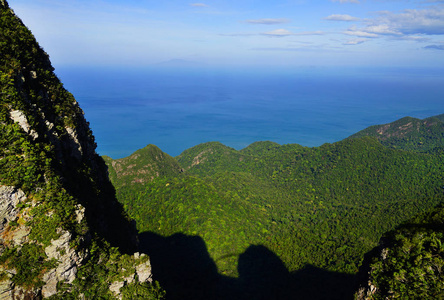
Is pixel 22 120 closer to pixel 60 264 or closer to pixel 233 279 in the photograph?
pixel 60 264

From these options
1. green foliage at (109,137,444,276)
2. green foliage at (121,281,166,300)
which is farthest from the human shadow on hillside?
green foliage at (121,281,166,300)

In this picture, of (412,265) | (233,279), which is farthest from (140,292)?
(233,279)

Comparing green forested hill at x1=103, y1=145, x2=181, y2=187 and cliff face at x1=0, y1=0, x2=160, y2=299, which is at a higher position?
cliff face at x1=0, y1=0, x2=160, y2=299

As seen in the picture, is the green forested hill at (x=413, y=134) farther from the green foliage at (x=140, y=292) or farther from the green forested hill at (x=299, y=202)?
the green foliage at (x=140, y=292)

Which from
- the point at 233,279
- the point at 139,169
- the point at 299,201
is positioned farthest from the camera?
the point at 299,201

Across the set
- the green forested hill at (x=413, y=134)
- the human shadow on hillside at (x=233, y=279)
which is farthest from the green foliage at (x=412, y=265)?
the green forested hill at (x=413, y=134)

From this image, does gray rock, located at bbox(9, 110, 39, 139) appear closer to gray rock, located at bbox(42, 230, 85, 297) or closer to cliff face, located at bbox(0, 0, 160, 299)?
cliff face, located at bbox(0, 0, 160, 299)

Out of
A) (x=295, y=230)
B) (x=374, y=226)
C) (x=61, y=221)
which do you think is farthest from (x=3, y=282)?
(x=374, y=226)
